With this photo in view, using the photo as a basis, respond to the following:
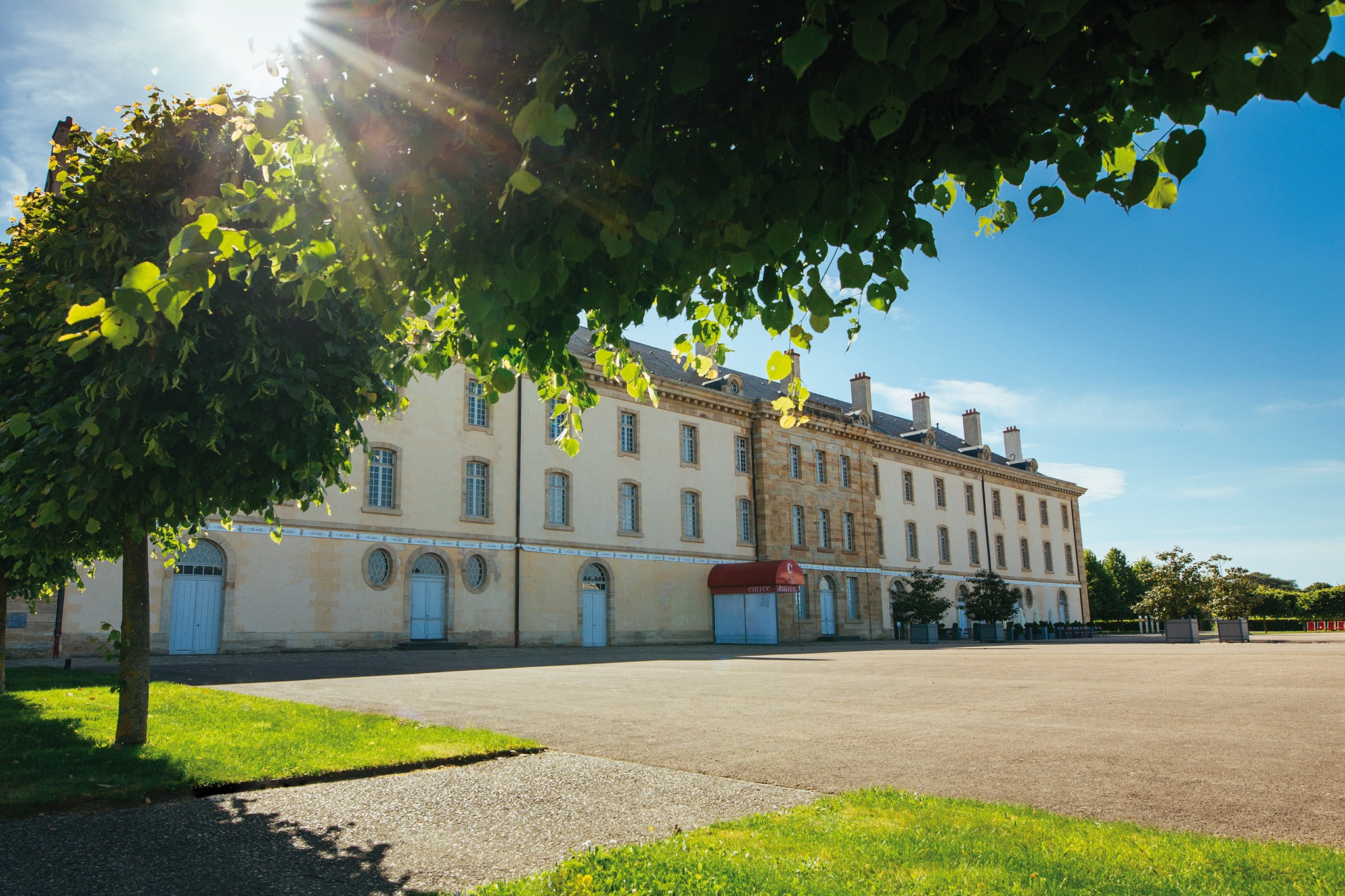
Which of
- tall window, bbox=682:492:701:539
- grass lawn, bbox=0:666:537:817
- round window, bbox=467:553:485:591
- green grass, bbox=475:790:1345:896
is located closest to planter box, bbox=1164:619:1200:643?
tall window, bbox=682:492:701:539

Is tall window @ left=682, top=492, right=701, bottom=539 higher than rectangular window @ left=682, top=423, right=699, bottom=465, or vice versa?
rectangular window @ left=682, top=423, right=699, bottom=465

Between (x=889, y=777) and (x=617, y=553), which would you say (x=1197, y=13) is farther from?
(x=617, y=553)

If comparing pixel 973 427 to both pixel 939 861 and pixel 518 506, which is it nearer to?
pixel 518 506

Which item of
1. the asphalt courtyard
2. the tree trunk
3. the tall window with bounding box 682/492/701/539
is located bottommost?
the asphalt courtyard

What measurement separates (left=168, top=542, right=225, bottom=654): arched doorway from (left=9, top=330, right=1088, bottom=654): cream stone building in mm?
48

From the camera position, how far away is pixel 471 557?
31.0 m

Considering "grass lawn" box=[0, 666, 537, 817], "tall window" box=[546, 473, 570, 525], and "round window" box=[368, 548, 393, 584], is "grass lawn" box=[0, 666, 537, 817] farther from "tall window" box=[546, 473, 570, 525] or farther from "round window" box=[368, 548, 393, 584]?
"tall window" box=[546, 473, 570, 525]

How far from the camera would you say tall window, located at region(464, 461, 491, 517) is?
31531mm

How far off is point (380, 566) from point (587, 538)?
27.7 ft

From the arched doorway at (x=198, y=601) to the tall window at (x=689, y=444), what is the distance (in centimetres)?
1961

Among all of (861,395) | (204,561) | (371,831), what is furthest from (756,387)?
(371,831)

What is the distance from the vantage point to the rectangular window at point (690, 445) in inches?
1547

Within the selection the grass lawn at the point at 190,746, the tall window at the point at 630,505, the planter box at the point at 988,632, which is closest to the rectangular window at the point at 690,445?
the tall window at the point at 630,505

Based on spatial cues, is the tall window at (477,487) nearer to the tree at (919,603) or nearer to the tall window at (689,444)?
the tall window at (689,444)
